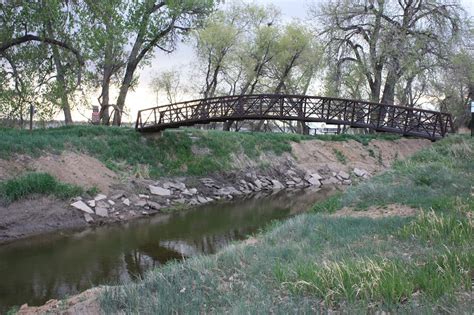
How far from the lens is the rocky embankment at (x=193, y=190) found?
1789 cm

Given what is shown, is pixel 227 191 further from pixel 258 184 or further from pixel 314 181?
pixel 314 181

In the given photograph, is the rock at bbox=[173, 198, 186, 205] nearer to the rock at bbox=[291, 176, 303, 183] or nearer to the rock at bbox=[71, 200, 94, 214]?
the rock at bbox=[71, 200, 94, 214]

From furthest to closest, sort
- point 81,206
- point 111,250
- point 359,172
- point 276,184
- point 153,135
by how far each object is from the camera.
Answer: point 359,172 → point 276,184 → point 153,135 → point 81,206 → point 111,250

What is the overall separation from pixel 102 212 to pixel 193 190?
622 cm

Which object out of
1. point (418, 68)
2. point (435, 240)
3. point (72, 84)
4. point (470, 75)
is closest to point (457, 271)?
point (435, 240)

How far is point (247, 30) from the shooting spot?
46625mm

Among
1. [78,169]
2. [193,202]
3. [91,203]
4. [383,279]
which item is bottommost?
[193,202]

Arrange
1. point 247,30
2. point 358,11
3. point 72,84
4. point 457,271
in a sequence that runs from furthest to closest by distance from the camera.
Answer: point 247,30
point 358,11
point 72,84
point 457,271

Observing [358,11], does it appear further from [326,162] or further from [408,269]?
[408,269]

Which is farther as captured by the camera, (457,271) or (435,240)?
(435,240)

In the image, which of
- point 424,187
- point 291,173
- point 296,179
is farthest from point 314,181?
point 424,187

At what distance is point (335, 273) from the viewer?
584cm

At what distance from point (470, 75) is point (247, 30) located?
20.3 metres

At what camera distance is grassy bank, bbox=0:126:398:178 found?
19828 mm
